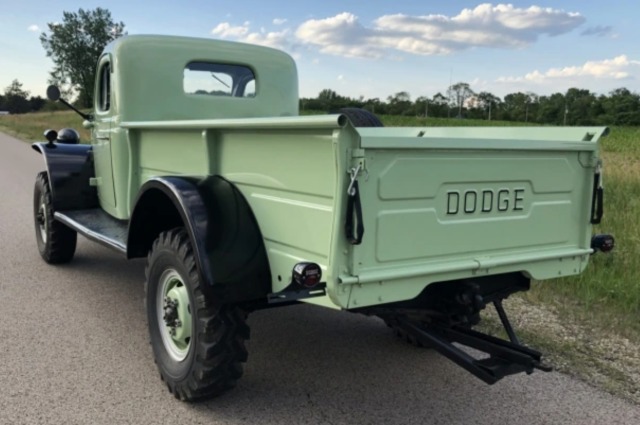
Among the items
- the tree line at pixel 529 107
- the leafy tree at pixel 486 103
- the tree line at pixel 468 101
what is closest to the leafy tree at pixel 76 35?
the tree line at pixel 468 101

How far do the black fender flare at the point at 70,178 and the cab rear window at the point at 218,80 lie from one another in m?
1.41

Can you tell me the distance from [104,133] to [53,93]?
76 cm

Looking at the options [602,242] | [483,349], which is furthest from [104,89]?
[602,242]

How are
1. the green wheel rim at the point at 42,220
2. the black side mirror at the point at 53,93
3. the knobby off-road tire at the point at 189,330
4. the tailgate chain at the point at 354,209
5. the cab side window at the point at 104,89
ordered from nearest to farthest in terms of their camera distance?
1. the tailgate chain at the point at 354,209
2. the knobby off-road tire at the point at 189,330
3. the cab side window at the point at 104,89
4. the black side mirror at the point at 53,93
5. the green wheel rim at the point at 42,220

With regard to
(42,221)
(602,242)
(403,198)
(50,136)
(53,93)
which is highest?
(53,93)

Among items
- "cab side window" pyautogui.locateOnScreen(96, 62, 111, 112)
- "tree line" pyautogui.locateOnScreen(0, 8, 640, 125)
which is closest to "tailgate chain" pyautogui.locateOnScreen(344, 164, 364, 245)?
"cab side window" pyautogui.locateOnScreen(96, 62, 111, 112)

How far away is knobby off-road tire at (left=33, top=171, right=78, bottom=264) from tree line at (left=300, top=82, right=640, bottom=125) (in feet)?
137

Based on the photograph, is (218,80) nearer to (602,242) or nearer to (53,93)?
(53,93)

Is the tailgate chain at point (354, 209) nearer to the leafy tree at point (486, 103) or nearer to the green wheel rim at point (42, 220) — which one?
the green wheel rim at point (42, 220)

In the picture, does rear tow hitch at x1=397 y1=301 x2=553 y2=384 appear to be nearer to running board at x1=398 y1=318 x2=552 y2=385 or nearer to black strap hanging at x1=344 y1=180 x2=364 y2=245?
running board at x1=398 y1=318 x2=552 y2=385

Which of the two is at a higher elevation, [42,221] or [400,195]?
[400,195]

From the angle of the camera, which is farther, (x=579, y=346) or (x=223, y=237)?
(x=579, y=346)

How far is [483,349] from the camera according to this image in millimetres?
3102

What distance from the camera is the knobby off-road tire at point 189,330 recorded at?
3.07 meters
